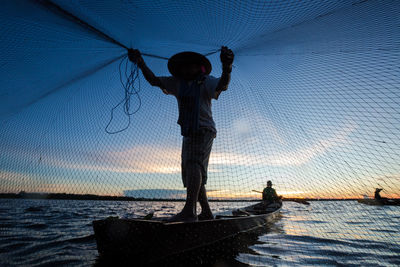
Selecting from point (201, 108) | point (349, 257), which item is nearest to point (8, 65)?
point (201, 108)

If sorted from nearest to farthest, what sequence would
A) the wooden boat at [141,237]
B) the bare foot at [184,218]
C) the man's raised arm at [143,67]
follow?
the wooden boat at [141,237]
the bare foot at [184,218]
the man's raised arm at [143,67]

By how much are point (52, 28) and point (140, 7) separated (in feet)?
4.46

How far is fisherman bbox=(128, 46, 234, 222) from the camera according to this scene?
9.22 ft

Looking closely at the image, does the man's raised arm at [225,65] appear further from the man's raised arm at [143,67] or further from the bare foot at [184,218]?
the bare foot at [184,218]

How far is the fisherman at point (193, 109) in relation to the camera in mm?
2811

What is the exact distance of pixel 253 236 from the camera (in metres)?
5.82

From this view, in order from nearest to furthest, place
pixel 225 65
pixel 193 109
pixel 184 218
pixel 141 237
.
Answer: pixel 141 237
pixel 225 65
pixel 184 218
pixel 193 109

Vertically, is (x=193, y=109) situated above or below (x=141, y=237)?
above

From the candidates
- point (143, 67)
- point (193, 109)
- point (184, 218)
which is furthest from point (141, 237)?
point (143, 67)

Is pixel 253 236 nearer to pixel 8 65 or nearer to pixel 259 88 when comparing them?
pixel 259 88

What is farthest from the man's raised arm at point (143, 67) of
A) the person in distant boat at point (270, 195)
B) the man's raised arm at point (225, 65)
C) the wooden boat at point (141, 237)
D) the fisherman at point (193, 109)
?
the person in distant boat at point (270, 195)

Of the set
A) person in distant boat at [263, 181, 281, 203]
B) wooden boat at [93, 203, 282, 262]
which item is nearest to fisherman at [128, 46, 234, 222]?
wooden boat at [93, 203, 282, 262]

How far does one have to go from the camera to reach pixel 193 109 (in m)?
2.96

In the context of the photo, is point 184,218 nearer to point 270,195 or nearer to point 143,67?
point 143,67
